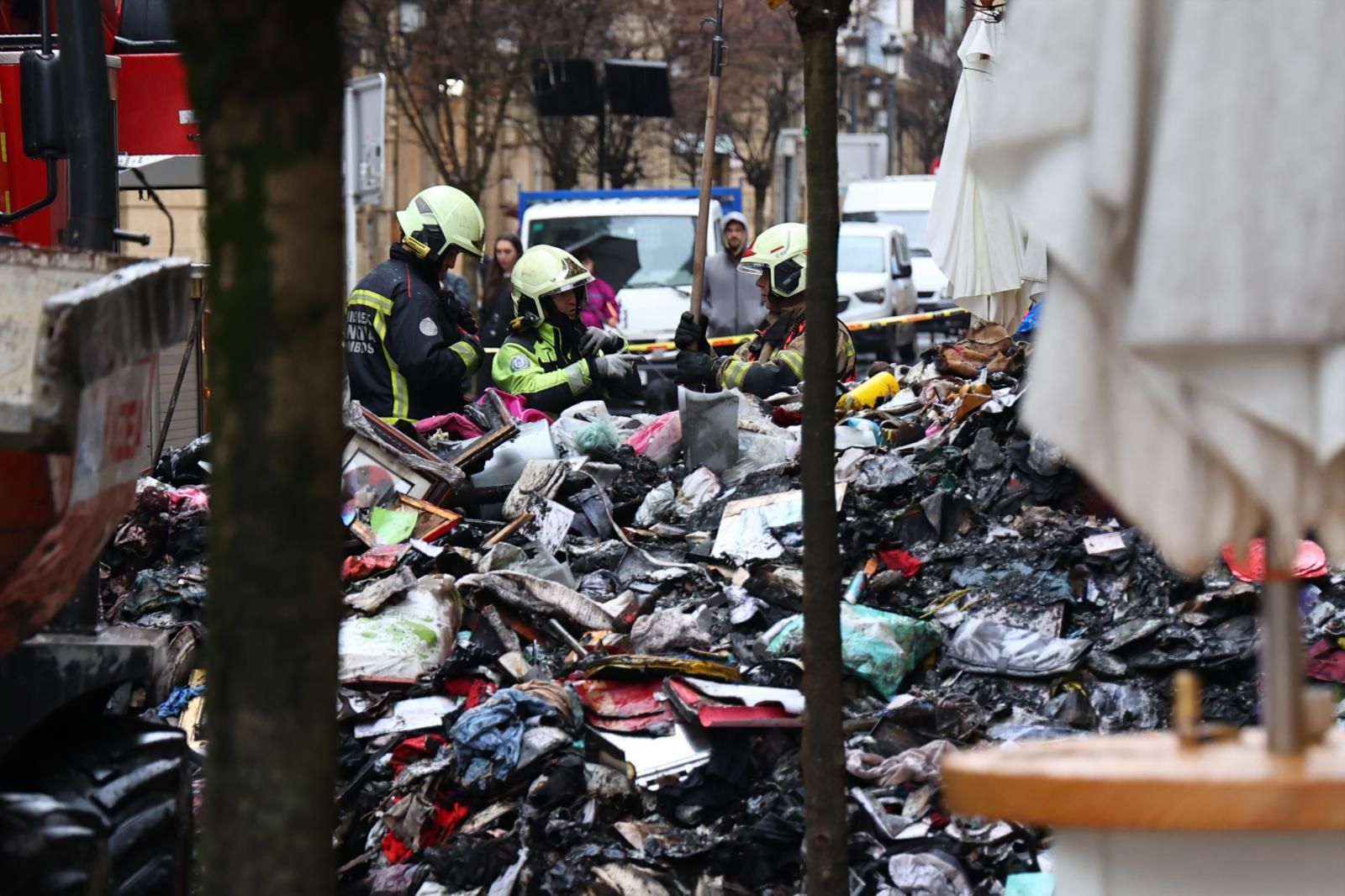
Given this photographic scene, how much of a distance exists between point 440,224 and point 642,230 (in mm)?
11015

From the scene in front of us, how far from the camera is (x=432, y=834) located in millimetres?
5590

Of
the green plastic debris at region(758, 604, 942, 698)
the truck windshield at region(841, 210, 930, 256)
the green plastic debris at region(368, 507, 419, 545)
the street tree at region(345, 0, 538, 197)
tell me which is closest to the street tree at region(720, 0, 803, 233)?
the truck windshield at region(841, 210, 930, 256)

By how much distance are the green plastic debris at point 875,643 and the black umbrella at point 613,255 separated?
1339 centimetres

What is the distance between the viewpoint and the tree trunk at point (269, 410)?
8.18ft

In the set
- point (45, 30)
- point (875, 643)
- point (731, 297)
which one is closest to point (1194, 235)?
point (875, 643)

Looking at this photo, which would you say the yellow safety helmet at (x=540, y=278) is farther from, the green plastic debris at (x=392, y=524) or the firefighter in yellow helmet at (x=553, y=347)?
the green plastic debris at (x=392, y=524)

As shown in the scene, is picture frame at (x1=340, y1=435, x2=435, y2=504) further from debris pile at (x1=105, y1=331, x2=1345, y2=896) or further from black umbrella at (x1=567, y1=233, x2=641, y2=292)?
black umbrella at (x1=567, y1=233, x2=641, y2=292)

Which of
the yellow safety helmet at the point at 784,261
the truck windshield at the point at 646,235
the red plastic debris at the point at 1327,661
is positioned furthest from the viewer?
the truck windshield at the point at 646,235

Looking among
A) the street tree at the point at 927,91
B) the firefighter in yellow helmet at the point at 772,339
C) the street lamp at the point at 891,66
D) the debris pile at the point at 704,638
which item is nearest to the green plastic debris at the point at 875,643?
the debris pile at the point at 704,638

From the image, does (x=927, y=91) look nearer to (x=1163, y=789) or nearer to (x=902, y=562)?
(x=902, y=562)

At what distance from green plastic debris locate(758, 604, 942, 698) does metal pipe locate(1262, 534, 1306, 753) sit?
11.3ft

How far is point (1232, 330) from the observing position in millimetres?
2475

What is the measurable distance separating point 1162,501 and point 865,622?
3.79m

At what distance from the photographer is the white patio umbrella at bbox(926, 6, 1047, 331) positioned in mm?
9836
